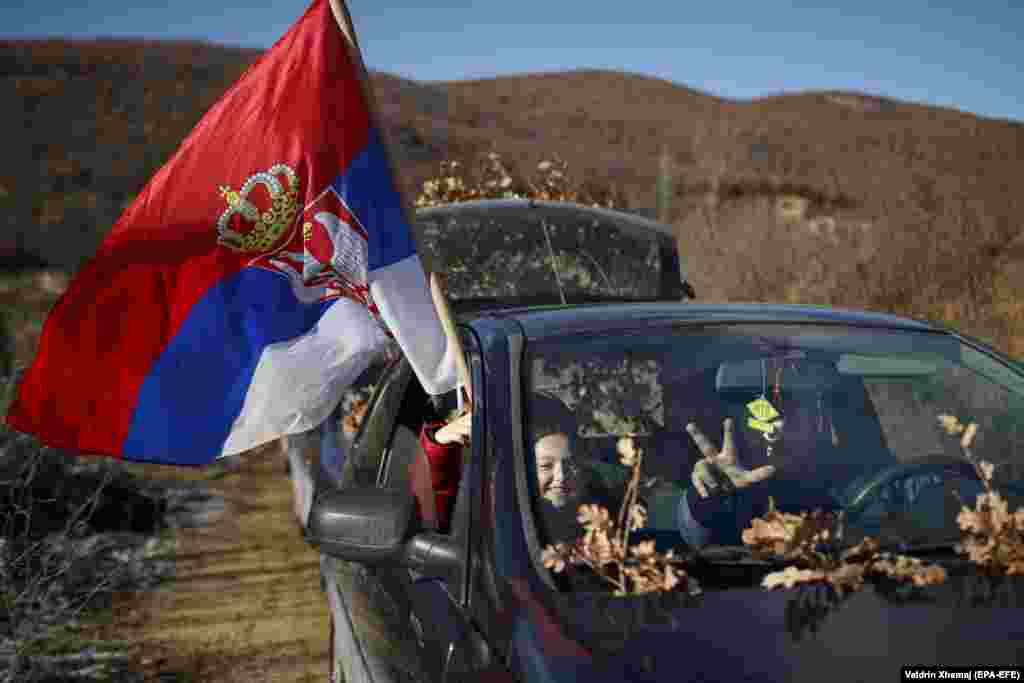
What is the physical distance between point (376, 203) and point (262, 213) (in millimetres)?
388

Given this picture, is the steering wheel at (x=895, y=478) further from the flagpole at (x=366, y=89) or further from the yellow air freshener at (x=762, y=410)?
the flagpole at (x=366, y=89)

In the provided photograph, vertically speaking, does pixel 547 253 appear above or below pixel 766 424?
above

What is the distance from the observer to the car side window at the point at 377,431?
11.7ft

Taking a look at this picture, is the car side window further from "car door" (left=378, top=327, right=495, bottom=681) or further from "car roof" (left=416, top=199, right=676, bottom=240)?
"car roof" (left=416, top=199, right=676, bottom=240)

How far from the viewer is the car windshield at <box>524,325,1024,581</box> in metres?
2.44

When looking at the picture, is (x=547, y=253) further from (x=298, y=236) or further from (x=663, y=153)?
(x=663, y=153)

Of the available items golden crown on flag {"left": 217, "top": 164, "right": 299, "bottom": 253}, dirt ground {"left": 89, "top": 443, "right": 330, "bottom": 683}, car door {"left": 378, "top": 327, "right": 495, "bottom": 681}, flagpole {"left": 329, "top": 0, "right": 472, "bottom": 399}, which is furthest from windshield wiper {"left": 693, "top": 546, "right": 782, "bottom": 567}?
dirt ground {"left": 89, "top": 443, "right": 330, "bottom": 683}

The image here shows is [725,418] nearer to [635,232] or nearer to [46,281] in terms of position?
[635,232]

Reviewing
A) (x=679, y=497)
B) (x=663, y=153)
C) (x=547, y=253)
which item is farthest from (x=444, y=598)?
(x=663, y=153)

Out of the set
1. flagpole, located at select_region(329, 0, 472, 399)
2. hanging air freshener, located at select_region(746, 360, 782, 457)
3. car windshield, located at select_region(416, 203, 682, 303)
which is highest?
flagpole, located at select_region(329, 0, 472, 399)

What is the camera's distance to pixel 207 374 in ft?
11.8

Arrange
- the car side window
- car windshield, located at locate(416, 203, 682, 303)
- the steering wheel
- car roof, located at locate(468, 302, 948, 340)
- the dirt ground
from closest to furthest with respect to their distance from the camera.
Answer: the steering wheel → car roof, located at locate(468, 302, 948, 340) → the car side window → the dirt ground → car windshield, located at locate(416, 203, 682, 303)

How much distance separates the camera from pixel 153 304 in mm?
3602

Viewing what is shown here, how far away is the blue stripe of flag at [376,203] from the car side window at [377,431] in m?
0.39
